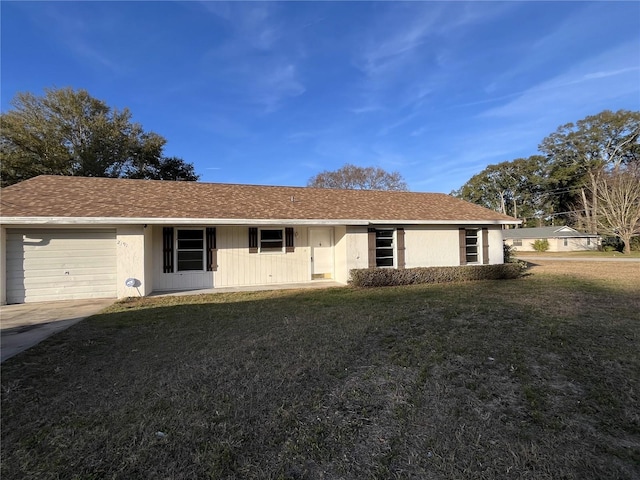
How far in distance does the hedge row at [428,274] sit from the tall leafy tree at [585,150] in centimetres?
4136

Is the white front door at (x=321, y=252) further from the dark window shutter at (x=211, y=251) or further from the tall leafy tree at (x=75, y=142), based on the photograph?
the tall leafy tree at (x=75, y=142)

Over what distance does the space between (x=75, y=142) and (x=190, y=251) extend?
21.7m

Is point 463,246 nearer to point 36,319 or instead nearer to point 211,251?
point 211,251

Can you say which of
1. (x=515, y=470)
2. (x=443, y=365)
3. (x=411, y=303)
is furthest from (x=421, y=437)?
(x=411, y=303)

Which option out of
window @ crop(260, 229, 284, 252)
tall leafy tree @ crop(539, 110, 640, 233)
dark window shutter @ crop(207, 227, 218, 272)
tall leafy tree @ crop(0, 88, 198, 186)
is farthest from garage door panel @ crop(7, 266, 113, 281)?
tall leafy tree @ crop(539, 110, 640, 233)

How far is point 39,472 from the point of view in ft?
7.43

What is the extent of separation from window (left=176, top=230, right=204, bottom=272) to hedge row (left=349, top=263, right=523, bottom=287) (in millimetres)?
5439

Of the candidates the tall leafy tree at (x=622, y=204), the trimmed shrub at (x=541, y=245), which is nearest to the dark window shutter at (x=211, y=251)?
the tall leafy tree at (x=622, y=204)

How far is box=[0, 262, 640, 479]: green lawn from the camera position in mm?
2398

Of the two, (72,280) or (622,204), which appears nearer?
(72,280)

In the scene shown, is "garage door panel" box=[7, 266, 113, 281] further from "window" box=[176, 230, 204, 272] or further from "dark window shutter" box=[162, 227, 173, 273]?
"window" box=[176, 230, 204, 272]

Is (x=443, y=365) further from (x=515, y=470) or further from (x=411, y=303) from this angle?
(x=411, y=303)

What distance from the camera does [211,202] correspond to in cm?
1183

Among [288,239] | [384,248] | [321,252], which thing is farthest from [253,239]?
[384,248]
